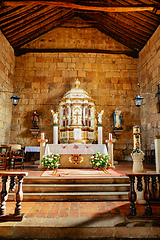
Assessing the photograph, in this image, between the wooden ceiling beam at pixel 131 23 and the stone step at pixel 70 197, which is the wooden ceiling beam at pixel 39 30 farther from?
the stone step at pixel 70 197

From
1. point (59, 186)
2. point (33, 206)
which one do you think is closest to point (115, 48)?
point (59, 186)

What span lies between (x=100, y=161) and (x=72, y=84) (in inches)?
213

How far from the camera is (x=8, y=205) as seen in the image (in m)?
3.46

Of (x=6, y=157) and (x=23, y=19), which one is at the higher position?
(x=23, y=19)

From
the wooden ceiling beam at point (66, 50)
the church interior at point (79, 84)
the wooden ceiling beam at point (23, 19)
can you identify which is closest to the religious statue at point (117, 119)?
the church interior at point (79, 84)

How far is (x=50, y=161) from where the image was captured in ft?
18.4

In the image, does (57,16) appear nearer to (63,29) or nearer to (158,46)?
(63,29)

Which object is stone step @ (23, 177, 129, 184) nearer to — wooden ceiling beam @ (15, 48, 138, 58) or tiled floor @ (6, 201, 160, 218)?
tiled floor @ (6, 201, 160, 218)

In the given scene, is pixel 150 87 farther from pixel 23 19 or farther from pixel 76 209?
pixel 76 209

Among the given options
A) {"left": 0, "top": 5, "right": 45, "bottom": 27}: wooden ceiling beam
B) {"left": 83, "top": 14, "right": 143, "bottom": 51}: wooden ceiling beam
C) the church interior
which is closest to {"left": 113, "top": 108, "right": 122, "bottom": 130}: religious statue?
the church interior

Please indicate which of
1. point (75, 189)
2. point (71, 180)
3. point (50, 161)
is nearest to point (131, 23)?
point (50, 161)

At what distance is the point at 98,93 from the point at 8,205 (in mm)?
7572

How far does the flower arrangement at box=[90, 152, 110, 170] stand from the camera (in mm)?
5820

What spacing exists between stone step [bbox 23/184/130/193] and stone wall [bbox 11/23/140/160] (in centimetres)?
566
